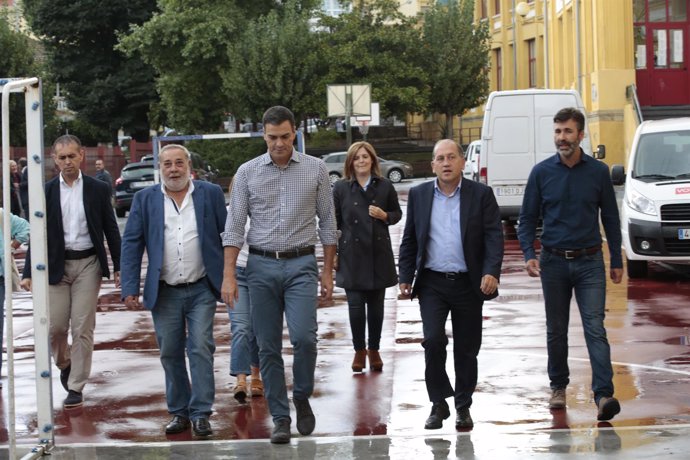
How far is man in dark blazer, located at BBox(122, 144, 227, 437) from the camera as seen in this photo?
8156 millimetres

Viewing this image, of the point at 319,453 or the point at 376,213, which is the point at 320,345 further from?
the point at 319,453

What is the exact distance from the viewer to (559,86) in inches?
1917

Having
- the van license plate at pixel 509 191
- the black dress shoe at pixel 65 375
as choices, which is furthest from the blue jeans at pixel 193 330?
the van license plate at pixel 509 191

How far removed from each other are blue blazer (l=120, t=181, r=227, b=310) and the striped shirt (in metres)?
0.23

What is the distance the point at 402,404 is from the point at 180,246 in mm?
1924

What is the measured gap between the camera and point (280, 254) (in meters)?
7.85

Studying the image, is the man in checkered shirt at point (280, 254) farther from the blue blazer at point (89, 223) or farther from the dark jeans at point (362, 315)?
the dark jeans at point (362, 315)

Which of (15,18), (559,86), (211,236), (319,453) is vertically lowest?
(319,453)

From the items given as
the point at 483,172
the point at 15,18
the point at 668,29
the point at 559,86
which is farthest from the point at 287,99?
the point at 483,172

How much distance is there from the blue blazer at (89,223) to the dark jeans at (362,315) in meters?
1.96

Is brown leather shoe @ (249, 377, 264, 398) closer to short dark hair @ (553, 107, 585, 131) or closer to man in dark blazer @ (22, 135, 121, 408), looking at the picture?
man in dark blazer @ (22, 135, 121, 408)

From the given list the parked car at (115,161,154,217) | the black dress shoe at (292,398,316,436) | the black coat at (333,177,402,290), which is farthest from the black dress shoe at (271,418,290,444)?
the parked car at (115,161,154,217)

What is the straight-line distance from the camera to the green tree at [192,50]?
180 feet

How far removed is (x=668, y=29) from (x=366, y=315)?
3053cm
